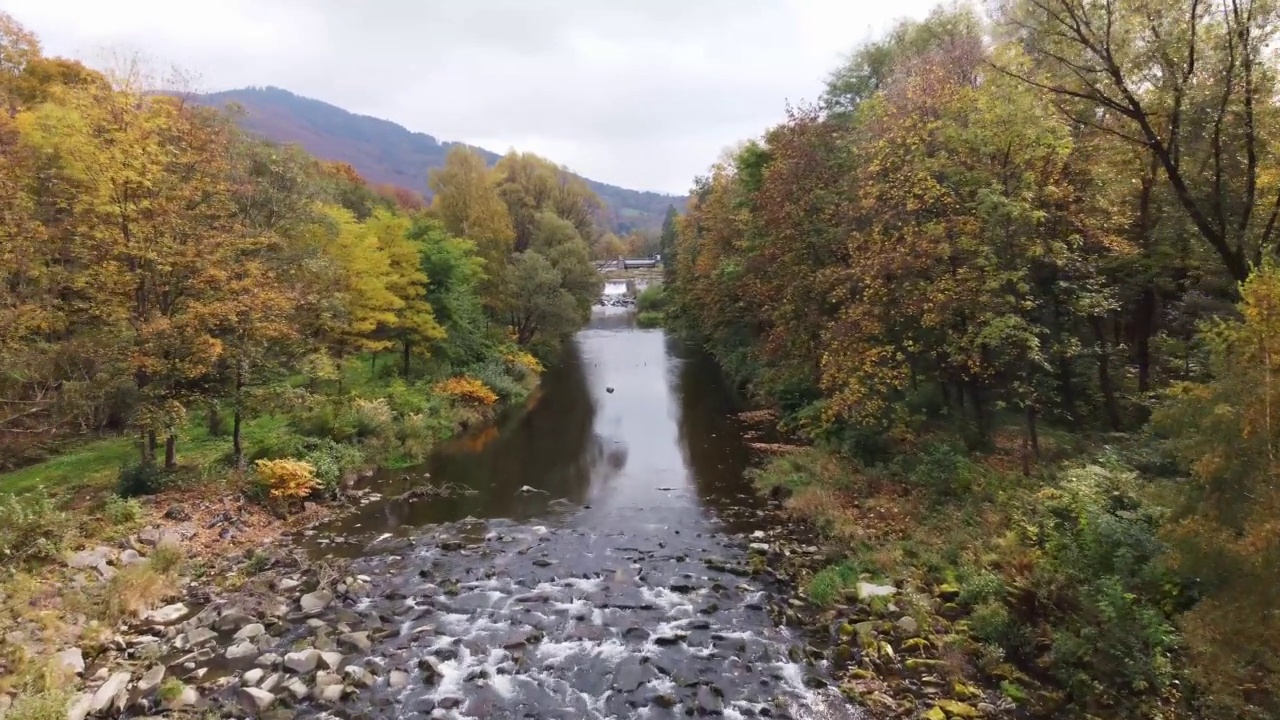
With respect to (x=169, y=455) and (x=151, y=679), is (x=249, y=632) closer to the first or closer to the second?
(x=151, y=679)

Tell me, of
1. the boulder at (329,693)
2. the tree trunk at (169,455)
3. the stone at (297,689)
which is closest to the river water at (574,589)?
the boulder at (329,693)

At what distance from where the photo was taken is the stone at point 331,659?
34.2ft

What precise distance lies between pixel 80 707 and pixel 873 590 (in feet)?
41.0

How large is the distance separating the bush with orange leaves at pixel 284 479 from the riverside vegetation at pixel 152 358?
1.5 inches

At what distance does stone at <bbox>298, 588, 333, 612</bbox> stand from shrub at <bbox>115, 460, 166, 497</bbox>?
6.57m

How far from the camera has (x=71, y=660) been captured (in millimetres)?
10000

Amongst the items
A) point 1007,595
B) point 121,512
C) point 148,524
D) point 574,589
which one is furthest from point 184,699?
point 1007,595

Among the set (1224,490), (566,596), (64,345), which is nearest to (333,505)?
(64,345)

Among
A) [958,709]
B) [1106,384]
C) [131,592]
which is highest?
[1106,384]

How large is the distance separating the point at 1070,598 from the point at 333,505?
17096mm

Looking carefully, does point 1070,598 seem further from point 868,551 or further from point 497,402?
point 497,402

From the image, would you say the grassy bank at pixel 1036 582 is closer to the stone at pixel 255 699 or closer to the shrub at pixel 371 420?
the stone at pixel 255 699

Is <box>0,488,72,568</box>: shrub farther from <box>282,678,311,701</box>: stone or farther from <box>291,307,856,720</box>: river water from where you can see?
<box>282,678,311,701</box>: stone

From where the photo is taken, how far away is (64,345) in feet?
49.2
